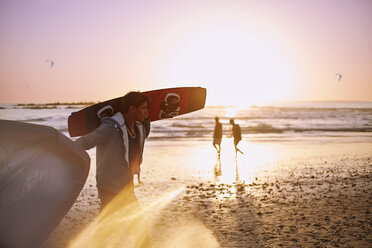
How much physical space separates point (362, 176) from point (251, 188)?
12.9ft

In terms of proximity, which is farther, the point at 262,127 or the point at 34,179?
the point at 262,127

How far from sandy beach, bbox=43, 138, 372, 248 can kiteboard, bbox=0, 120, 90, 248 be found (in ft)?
2.94

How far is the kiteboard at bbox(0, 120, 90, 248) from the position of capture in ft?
11.2

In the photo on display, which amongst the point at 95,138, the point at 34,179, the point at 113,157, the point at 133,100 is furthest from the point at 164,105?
the point at 34,179

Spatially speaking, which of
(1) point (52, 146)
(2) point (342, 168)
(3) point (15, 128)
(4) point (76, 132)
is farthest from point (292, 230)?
(2) point (342, 168)

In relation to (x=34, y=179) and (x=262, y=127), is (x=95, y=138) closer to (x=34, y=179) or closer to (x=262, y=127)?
(x=34, y=179)

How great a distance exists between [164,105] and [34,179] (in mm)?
3459

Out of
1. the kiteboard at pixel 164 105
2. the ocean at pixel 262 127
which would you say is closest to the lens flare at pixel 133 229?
the kiteboard at pixel 164 105

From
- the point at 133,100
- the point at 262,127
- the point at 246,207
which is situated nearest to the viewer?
the point at 133,100

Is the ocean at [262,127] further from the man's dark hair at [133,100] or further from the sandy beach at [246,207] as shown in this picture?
the man's dark hair at [133,100]

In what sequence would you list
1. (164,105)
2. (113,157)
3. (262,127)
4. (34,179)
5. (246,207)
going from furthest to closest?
(262,127) < (246,207) < (164,105) < (113,157) < (34,179)

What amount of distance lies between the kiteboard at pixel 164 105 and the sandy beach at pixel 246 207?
1461mm

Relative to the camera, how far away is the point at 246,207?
8.22 m

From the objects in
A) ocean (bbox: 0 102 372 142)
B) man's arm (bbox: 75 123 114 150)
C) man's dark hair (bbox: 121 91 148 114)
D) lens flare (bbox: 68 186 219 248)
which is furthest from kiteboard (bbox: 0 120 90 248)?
ocean (bbox: 0 102 372 142)
